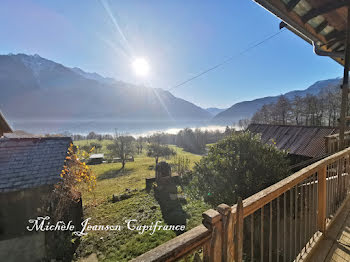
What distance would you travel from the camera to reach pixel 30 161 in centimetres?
521

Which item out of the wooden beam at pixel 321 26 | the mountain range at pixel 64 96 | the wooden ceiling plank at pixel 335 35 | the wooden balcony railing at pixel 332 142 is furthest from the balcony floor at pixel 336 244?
the mountain range at pixel 64 96

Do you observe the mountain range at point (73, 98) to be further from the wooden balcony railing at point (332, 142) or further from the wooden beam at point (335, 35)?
the wooden beam at point (335, 35)

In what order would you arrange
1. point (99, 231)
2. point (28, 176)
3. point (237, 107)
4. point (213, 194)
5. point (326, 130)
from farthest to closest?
point (237, 107), point (326, 130), point (99, 231), point (28, 176), point (213, 194)

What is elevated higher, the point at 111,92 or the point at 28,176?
the point at 111,92

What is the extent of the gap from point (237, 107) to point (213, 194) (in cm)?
16887

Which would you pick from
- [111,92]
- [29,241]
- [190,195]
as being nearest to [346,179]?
[190,195]

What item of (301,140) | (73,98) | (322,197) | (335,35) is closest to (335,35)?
(335,35)

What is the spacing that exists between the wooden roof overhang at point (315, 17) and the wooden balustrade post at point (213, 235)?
101 inches

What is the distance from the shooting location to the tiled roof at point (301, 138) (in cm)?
884

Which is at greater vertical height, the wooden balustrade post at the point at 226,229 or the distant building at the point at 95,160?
the wooden balustrade post at the point at 226,229

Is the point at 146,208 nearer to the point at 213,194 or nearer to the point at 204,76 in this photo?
the point at 213,194

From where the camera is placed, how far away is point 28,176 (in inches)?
189

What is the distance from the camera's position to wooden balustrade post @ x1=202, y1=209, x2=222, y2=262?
1.04 meters

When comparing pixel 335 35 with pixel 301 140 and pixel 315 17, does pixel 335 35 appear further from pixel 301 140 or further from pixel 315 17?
pixel 301 140
